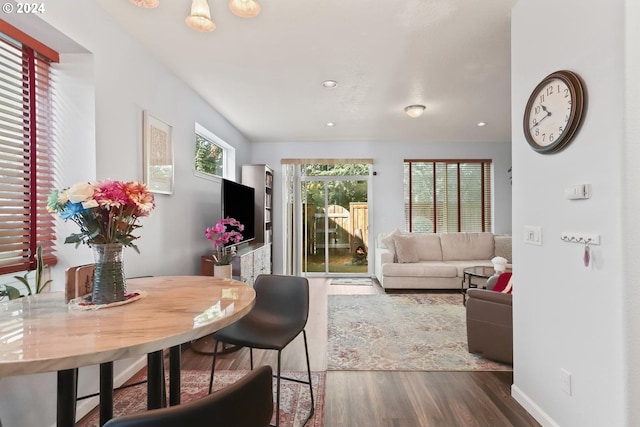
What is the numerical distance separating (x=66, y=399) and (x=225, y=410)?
0.89 meters

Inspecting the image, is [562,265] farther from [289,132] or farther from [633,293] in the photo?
[289,132]

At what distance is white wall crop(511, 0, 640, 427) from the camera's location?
1.27m

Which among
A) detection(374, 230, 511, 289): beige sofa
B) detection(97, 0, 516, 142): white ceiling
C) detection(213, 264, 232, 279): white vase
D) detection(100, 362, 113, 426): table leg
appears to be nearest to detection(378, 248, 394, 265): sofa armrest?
detection(374, 230, 511, 289): beige sofa

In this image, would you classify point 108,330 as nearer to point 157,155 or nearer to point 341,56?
point 157,155

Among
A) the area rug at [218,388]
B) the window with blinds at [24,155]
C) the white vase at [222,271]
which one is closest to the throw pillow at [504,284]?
the area rug at [218,388]

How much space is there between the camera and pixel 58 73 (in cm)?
195

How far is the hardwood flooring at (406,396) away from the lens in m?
1.83

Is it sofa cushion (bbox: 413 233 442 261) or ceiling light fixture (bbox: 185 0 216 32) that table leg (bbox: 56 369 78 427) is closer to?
ceiling light fixture (bbox: 185 0 216 32)

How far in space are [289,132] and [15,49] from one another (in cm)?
364

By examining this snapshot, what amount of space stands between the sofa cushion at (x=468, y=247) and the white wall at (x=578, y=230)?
137 inches

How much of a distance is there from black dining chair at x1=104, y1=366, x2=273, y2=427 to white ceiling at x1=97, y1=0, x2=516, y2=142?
6.91 ft

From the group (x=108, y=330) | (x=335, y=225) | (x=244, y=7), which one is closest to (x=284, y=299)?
(x=108, y=330)

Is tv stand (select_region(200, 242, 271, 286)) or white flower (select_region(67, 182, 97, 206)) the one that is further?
tv stand (select_region(200, 242, 271, 286))

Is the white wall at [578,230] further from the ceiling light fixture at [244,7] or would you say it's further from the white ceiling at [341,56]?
the ceiling light fixture at [244,7]
